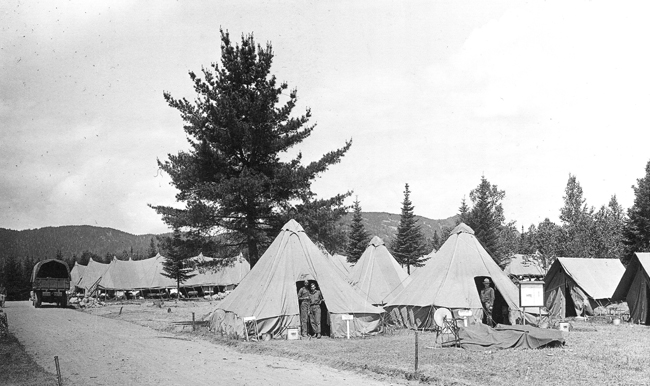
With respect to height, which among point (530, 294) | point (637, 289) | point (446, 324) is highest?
point (637, 289)

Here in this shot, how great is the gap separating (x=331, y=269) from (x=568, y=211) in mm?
42797

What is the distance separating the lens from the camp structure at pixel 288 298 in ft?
58.1

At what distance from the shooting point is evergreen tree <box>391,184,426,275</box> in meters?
54.2

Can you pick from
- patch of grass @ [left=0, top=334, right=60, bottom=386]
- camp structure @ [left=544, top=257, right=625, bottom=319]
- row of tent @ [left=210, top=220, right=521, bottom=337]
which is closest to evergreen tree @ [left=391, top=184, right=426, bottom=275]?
camp structure @ [left=544, top=257, right=625, bottom=319]

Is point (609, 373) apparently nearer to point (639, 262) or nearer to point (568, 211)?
point (639, 262)

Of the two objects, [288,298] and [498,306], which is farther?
[498,306]

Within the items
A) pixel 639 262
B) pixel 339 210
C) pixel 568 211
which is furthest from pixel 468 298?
pixel 568 211

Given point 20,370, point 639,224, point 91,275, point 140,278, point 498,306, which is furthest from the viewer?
point 91,275

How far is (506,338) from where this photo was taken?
47.5ft

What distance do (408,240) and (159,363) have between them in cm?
4330

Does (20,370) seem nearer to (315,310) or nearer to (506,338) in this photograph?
(315,310)

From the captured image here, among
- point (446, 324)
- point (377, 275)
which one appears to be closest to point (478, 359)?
point (446, 324)

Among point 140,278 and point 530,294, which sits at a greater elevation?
point 530,294

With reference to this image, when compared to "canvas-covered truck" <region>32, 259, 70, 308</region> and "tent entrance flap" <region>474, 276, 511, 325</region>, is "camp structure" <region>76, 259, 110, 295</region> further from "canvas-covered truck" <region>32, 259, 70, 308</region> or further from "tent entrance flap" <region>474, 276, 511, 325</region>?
"tent entrance flap" <region>474, 276, 511, 325</region>
